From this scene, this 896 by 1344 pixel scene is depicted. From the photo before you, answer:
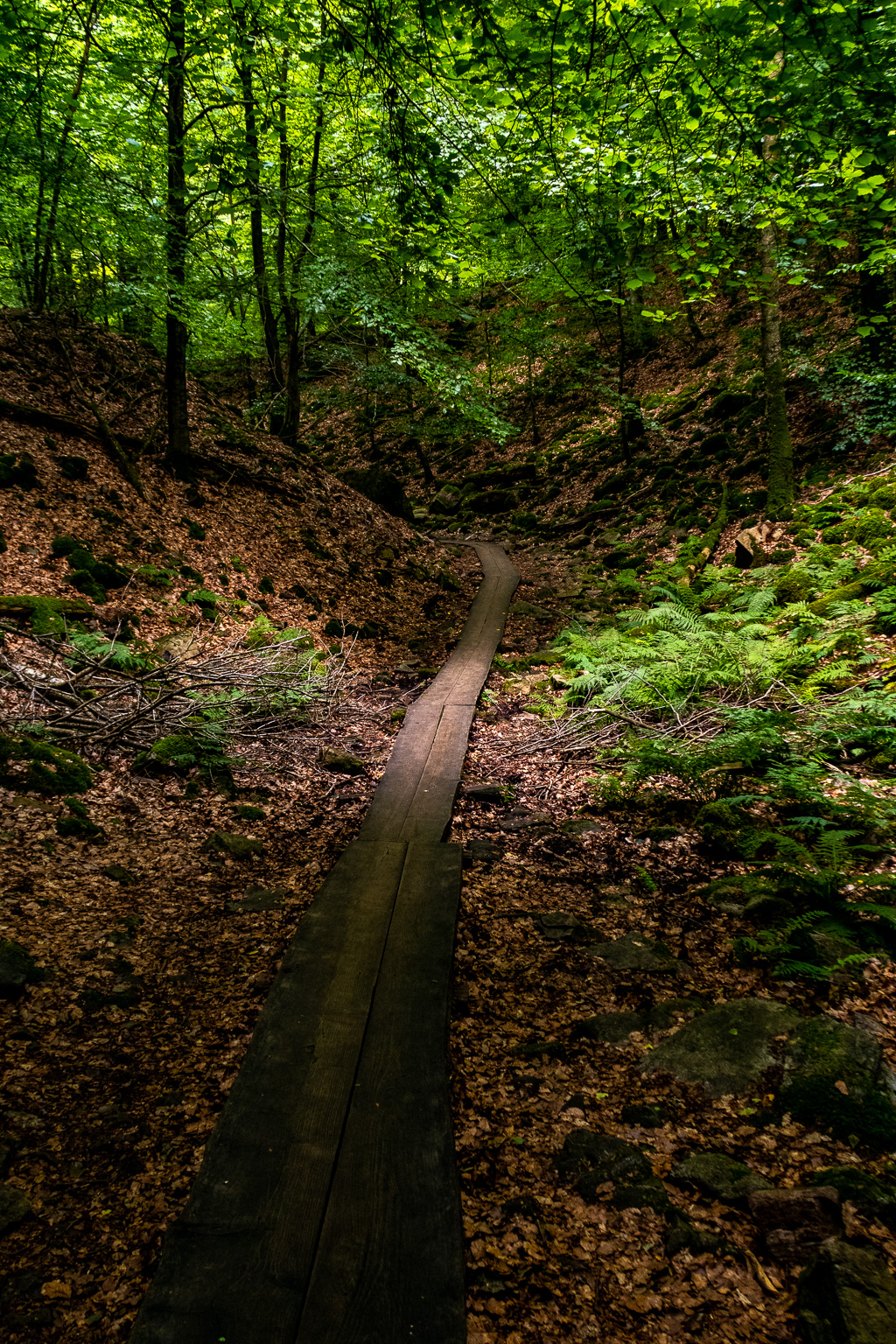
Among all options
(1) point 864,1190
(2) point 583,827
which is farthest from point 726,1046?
(2) point 583,827

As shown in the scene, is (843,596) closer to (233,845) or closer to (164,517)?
(233,845)

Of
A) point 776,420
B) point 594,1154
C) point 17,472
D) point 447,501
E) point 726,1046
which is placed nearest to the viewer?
point 594,1154

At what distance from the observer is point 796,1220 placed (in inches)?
76.9

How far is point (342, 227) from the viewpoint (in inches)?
236

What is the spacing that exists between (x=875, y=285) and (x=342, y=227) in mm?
10043

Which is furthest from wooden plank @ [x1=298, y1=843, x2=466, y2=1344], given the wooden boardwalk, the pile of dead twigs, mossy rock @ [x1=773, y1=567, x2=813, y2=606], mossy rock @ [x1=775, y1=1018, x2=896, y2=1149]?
mossy rock @ [x1=773, y1=567, x2=813, y2=606]

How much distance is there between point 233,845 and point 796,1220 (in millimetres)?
3720

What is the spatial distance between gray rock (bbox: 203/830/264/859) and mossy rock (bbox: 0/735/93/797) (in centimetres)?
103

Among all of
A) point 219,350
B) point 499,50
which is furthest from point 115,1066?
point 219,350

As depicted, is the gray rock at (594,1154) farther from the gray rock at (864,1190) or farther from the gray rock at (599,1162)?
the gray rock at (864,1190)

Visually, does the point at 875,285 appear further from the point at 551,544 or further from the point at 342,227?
the point at 342,227

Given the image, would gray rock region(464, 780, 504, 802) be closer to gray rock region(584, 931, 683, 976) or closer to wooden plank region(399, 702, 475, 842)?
wooden plank region(399, 702, 475, 842)

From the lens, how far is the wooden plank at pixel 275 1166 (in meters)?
1.77

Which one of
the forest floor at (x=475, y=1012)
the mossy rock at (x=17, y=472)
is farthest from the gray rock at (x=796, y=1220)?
the mossy rock at (x=17, y=472)
